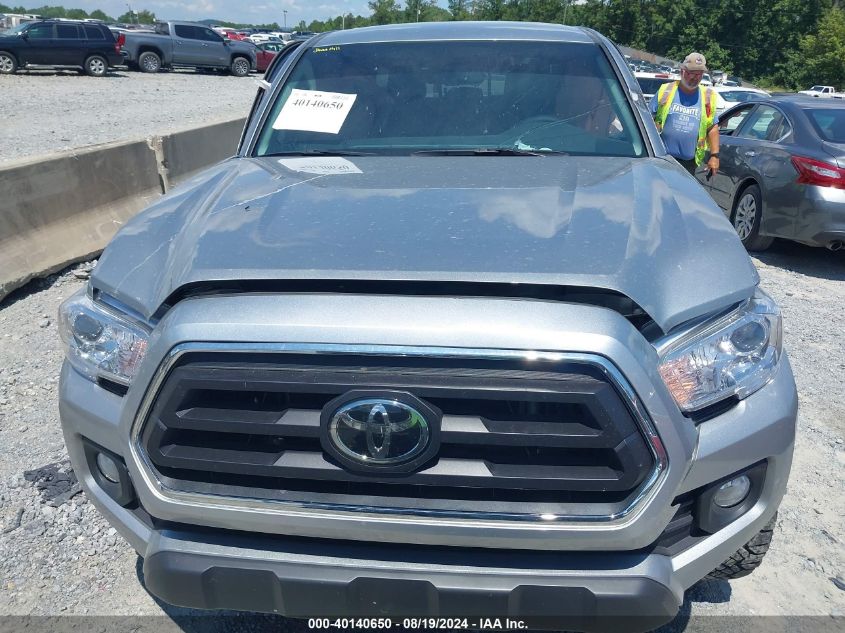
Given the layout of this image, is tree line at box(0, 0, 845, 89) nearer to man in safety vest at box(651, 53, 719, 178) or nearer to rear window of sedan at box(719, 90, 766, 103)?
rear window of sedan at box(719, 90, 766, 103)

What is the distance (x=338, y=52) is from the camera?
3.75 m

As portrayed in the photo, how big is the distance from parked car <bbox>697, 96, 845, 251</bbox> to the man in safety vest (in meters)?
0.59

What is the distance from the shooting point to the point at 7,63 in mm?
23547

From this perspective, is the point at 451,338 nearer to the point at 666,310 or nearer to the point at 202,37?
the point at 666,310

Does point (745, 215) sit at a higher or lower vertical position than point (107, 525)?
Result: lower

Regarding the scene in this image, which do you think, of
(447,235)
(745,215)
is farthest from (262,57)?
(447,235)

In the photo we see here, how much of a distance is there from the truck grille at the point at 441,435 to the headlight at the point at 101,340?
20 centimetres

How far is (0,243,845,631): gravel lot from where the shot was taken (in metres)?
2.65

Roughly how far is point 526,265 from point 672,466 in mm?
621

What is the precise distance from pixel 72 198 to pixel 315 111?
3.35m

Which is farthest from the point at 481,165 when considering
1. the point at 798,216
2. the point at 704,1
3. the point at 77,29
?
the point at 704,1

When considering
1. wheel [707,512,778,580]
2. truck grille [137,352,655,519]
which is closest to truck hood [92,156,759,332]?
truck grille [137,352,655,519]

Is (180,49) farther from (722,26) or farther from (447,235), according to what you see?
(722,26)

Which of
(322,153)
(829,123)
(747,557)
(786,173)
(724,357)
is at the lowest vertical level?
(786,173)
